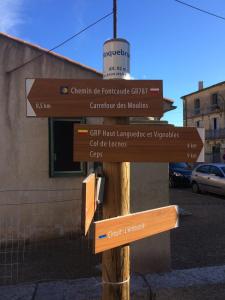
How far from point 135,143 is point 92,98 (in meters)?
0.48

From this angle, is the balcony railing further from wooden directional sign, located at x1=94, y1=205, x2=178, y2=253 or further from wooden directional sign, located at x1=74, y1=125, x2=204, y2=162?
wooden directional sign, located at x1=74, y1=125, x2=204, y2=162

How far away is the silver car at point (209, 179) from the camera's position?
50.3 feet

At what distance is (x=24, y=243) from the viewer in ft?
24.5

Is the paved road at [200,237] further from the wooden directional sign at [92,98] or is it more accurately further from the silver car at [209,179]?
the wooden directional sign at [92,98]

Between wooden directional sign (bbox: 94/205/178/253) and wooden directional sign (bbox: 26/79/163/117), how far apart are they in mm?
791

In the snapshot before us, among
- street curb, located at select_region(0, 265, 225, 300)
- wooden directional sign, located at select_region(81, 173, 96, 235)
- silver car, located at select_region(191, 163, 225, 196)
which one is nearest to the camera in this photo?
wooden directional sign, located at select_region(81, 173, 96, 235)

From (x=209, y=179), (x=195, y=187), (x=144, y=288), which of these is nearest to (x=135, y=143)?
(x=144, y=288)

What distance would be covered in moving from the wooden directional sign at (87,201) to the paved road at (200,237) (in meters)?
3.64

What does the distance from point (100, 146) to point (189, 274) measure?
3308 mm

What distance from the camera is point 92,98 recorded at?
10.0 feet

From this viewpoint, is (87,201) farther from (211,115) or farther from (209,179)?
(211,115)

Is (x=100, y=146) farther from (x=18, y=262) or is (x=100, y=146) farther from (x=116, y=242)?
(x=18, y=262)

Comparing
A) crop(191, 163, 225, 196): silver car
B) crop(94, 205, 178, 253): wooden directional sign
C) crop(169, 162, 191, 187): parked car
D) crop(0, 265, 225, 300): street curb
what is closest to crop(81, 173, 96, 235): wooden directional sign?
crop(94, 205, 178, 253): wooden directional sign

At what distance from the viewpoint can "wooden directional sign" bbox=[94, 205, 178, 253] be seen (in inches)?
107
